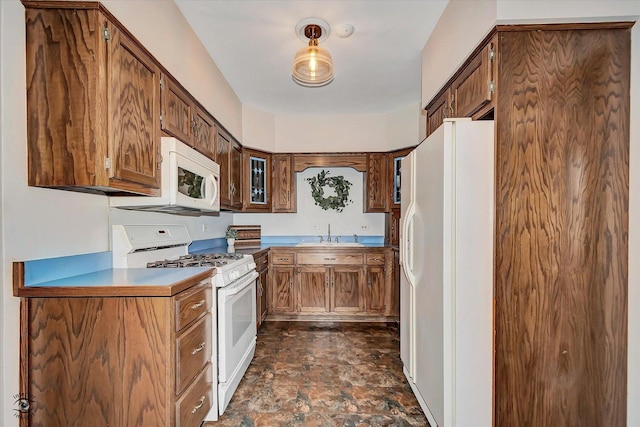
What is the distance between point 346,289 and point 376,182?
1335 millimetres

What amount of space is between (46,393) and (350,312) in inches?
113

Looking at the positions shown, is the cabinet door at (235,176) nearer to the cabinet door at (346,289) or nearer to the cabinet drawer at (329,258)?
the cabinet drawer at (329,258)

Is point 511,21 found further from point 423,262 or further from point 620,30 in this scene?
point 423,262

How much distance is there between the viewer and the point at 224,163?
3062mm

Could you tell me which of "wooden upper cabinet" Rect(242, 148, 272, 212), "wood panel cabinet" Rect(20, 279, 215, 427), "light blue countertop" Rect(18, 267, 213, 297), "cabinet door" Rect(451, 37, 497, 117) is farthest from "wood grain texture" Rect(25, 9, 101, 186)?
"wooden upper cabinet" Rect(242, 148, 272, 212)

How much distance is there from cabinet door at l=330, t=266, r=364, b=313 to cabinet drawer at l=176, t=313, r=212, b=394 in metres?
2.08

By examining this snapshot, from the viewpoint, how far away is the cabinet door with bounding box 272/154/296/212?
160 inches

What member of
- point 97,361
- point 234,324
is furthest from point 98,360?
point 234,324

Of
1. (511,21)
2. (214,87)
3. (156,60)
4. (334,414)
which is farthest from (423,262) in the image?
(214,87)

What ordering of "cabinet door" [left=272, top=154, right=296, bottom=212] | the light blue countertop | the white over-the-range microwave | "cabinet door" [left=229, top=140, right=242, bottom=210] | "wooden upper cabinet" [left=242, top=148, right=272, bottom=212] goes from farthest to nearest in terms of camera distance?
"cabinet door" [left=272, top=154, right=296, bottom=212] < "wooden upper cabinet" [left=242, top=148, right=272, bottom=212] < "cabinet door" [left=229, top=140, right=242, bottom=210] < the white over-the-range microwave < the light blue countertop

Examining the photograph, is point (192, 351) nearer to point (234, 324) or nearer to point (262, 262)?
point (234, 324)

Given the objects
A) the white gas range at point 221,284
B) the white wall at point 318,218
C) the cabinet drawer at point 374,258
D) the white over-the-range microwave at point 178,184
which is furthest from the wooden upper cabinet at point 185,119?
the cabinet drawer at point 374,258

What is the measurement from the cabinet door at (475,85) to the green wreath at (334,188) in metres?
2.36

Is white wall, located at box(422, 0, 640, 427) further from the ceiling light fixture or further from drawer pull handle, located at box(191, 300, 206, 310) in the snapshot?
drawer pull handle, located at box(191, 300, 206, 310)
